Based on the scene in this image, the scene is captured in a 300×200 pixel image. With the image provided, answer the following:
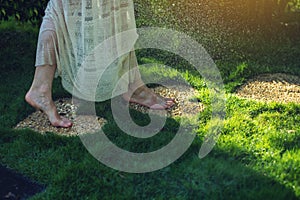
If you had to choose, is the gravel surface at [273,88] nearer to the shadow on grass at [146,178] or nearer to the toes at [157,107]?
the toes at [157,107]

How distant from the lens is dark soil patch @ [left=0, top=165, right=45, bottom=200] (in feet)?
10.6

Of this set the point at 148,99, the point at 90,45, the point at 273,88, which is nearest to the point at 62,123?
the point at 90,45

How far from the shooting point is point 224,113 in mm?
4012

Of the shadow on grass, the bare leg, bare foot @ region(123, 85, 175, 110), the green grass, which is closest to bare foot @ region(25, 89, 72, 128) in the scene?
the bare leg

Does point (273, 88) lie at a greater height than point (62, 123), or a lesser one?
lesser

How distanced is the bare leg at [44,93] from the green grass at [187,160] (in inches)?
8.2

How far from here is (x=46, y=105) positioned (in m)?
3.98

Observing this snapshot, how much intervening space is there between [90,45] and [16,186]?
117 cm

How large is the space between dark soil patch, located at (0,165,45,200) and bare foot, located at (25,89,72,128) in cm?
59

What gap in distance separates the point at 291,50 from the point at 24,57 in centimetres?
256

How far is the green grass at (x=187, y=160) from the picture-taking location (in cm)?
316

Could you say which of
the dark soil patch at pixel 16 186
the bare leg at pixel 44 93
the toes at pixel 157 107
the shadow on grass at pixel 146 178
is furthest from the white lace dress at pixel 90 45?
the dark soil patch at pixel 16 186

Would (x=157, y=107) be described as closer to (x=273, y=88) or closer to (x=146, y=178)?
(x=146, y=178)

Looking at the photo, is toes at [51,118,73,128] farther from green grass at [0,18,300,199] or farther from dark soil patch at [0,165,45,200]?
dark soil patch at [0,165,45,200]
